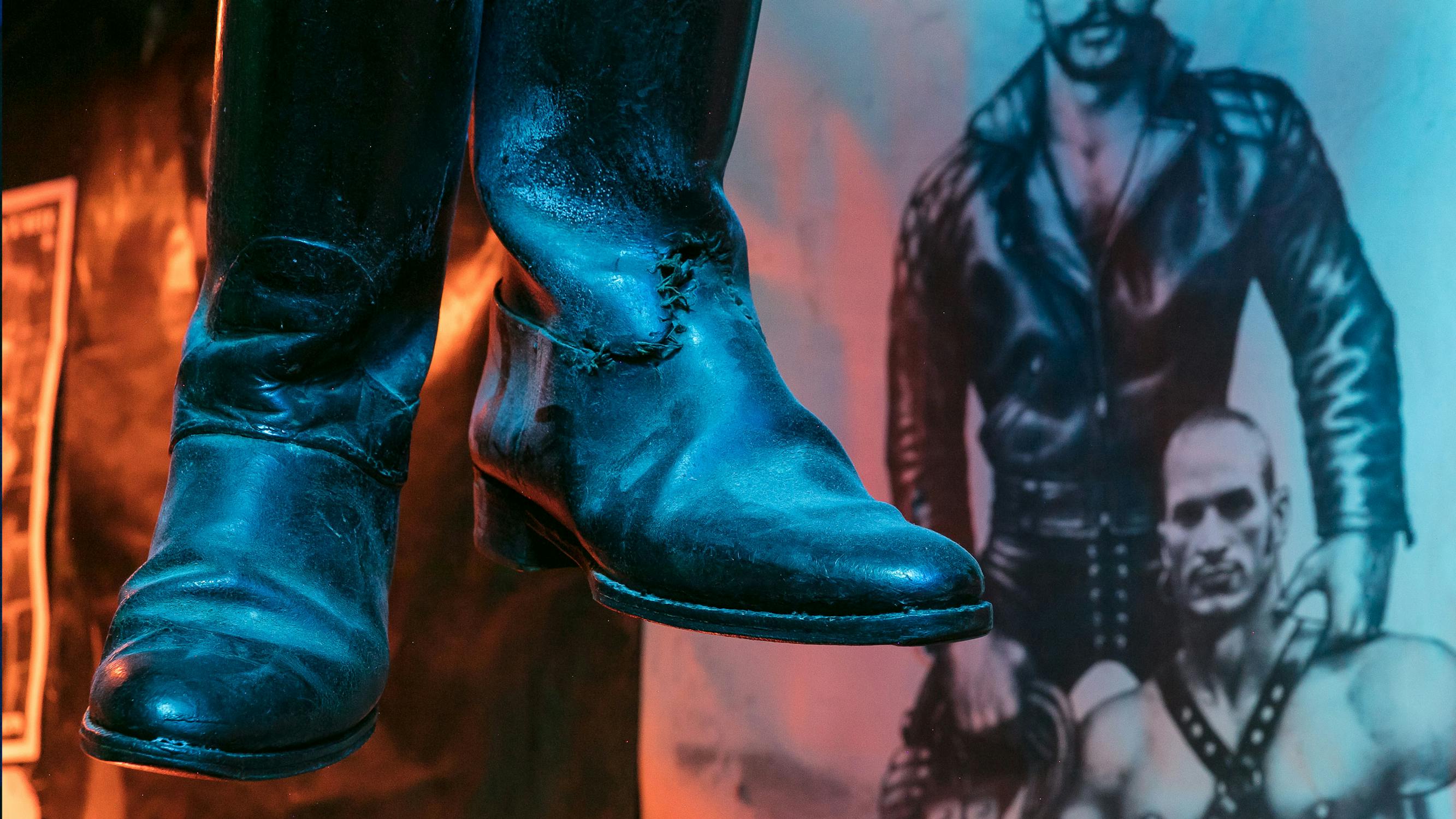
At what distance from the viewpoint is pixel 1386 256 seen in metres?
1.37

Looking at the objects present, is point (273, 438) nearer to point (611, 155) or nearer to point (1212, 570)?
point (611, 155)

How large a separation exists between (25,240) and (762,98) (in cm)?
119

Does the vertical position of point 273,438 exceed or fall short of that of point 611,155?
it falls short

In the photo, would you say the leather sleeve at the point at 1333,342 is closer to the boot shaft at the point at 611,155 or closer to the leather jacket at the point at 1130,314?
the leather jacket at the point at 1130,314

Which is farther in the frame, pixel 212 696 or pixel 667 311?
pixel 667 311

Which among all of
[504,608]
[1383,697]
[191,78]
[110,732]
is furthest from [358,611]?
[191,78]

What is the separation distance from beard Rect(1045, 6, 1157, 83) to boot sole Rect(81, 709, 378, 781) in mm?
1257

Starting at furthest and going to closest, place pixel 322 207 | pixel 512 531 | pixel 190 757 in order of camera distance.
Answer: pixel 512 531, pixel 322 207, pixel 190 757

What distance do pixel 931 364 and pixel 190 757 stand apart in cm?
112

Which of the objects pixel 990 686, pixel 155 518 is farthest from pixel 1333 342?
pixel 155 518

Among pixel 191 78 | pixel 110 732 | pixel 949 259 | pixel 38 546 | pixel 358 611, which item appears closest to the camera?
pixel 110 732

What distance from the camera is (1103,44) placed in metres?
1.46

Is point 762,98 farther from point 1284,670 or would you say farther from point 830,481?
point 830,481

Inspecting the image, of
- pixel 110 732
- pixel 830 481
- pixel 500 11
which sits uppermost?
pixel 500 11
